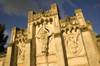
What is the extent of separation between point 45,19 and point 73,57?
6.59 meters

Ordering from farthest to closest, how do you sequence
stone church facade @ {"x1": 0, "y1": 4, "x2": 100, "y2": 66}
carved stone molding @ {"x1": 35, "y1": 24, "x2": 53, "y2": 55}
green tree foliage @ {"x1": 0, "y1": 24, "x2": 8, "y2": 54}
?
1. green tree foliage @ {"x1": 0, "y1": 24, "x2": 8, "y2": 54}
2. carved stone molding @ {"x1": 35, "y1": 24, "x2": 53, "y2": 55}
3. stone church facade @ {"x1": 0, "y1": 4, "x2": 100, "y2": 66}

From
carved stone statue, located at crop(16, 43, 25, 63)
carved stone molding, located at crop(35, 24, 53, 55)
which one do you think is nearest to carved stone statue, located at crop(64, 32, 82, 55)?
carved stone molding, located at crop(35, 24, 53, 55)

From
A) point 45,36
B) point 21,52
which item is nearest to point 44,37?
point 45,36

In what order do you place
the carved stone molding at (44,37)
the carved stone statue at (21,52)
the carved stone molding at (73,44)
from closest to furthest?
1. the carved stone molding at (73,44)
2. the carved stone molding at (44,37)
3. the carved stone statue at (21,52)

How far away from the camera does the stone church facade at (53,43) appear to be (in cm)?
923

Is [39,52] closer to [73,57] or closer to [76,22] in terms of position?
[73,57]

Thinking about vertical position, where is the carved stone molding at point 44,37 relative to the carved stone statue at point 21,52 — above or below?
above

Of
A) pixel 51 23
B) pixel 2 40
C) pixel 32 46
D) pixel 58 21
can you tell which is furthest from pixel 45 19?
pixel 2 40

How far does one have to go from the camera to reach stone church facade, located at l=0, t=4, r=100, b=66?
923cm

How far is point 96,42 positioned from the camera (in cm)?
957

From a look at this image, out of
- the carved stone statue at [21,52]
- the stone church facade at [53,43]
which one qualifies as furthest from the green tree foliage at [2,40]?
the carved stone statue at [21,52]

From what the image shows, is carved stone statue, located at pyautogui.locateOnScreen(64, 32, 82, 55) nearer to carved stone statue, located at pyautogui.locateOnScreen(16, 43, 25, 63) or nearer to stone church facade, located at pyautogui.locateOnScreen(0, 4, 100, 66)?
stone church facade, located at pyautogui.locateOnScreen(0, 4, 100, 66)

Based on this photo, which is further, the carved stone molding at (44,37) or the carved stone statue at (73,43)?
the carved stone molding at (44,37)

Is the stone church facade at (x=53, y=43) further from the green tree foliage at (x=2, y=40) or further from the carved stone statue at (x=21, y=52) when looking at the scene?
the green tree foliage at (x=2, y=40)
